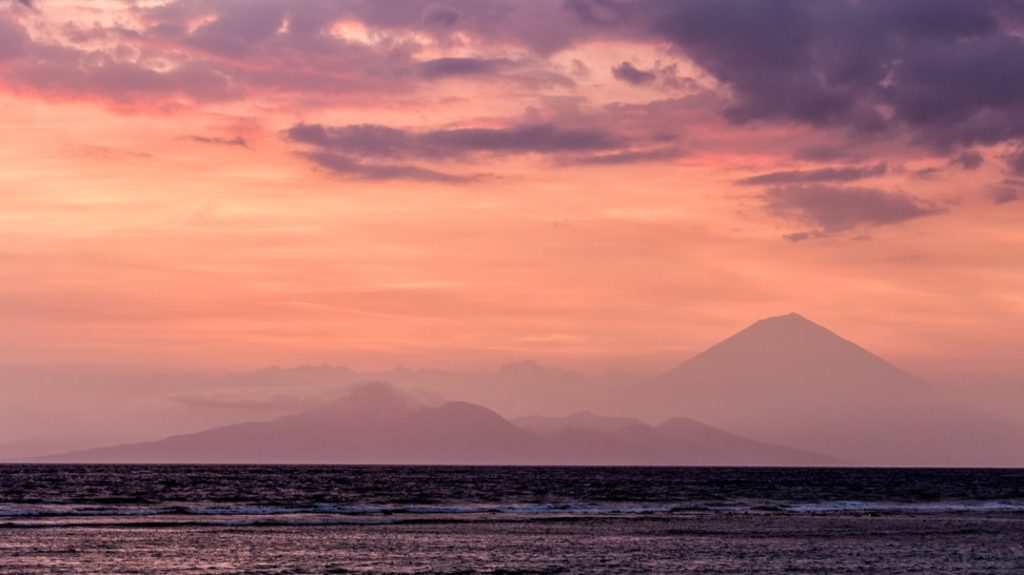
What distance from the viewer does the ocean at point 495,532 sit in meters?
50.2

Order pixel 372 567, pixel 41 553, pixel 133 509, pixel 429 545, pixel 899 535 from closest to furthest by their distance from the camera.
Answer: pixel 372 567 → pixel 41 553 → pixel 429 545 → pixel 899 535 → pixel 133 509

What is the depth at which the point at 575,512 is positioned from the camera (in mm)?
87438

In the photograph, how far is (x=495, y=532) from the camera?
2633 inches

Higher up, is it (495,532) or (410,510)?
(410,510)

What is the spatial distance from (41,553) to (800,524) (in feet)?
149

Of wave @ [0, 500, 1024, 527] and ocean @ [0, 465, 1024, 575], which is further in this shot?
wave @ [0, 500, 1024, 527]

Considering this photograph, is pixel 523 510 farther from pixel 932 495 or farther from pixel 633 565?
pixel 932 495

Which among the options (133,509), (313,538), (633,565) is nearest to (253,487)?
→ (133,509)

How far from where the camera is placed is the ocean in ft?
165

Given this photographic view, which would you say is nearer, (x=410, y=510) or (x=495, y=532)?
(x=495, y=532)

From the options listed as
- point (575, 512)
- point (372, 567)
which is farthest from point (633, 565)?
point (575, 512)

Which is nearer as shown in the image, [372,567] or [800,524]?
[372,567]

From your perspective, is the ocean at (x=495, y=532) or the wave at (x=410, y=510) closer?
the ocean at (x=495, y=532)

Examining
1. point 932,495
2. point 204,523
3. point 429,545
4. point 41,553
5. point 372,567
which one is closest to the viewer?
point 372,567
